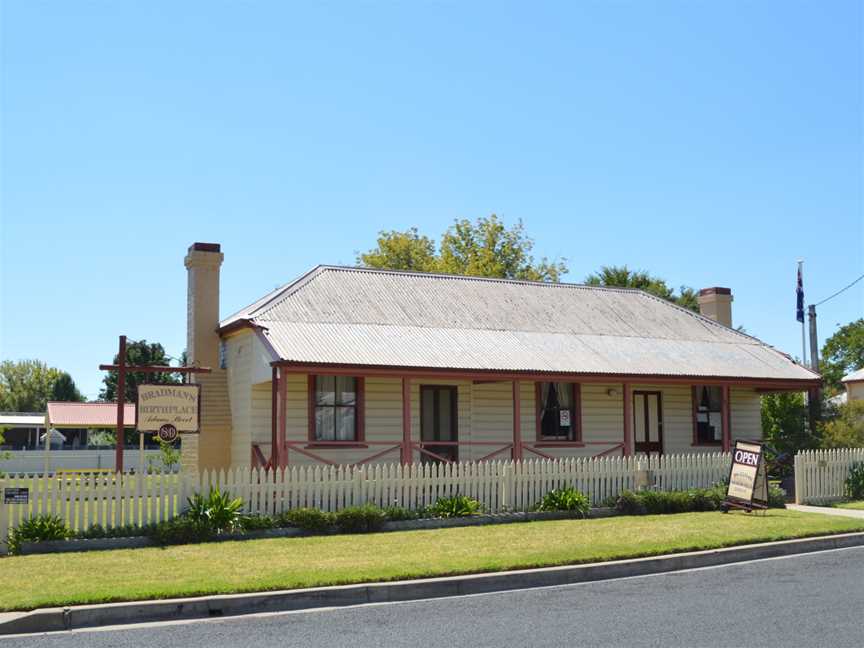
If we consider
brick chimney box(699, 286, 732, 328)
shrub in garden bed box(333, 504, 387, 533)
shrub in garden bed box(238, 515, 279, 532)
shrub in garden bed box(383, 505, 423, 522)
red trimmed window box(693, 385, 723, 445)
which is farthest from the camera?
brick chimney box(699, 286, 732, 328)

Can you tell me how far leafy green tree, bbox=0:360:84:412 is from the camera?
95.1m

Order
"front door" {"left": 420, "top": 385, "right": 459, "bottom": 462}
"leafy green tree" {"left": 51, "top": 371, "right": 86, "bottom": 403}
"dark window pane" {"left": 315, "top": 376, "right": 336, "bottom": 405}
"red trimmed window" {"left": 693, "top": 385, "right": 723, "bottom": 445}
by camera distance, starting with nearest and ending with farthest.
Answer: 1. "dark window pane" {"left": 315, "top": 376, "right": 336, "bottom": 405}
2. "front door" {"left": 420, "top": 385, "right": 459, "bottom": 462}
3. "red trimmed window" {"left": 693, "top": 385, "right": 723, "bottom": 445}
4. "leafy green tree" {"left": 51, "top": 371, "right": 86, "bottom": 403}

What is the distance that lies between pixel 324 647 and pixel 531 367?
13.1 m

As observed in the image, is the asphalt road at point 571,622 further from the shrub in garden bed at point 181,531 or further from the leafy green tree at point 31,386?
the leafy green tree at point 31,386

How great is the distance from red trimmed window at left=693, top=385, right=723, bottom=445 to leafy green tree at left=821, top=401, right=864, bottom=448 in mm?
2704

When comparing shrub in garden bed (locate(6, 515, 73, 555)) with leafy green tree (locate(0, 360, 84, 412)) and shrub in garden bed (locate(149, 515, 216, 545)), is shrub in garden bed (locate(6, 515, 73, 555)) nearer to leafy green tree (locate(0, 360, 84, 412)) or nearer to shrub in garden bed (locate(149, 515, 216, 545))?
shrub in garden bed (locate(149, 515, 216, 545))

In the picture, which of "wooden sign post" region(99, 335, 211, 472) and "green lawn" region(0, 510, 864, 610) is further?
"wooden sign post" region(99, 335, 211, 472)

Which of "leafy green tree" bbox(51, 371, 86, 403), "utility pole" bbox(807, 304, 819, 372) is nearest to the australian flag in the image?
"utility pole" bbox(807, 304, 819, 372)

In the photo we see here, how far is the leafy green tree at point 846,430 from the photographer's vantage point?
24.8 metres

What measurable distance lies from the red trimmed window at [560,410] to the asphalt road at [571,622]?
1187cm

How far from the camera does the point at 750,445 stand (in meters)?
18.3

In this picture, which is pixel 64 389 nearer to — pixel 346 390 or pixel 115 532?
pixel 346 390

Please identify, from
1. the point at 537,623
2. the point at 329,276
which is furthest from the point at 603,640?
the point at 329,276

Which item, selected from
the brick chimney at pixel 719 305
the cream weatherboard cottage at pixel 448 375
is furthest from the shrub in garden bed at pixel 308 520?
the brick chimney at pixel 719 305
